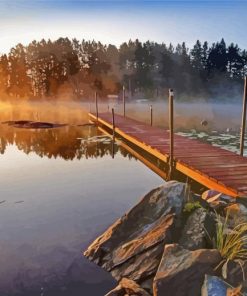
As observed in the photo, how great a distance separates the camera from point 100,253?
7754 millimetres

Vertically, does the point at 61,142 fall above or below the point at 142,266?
below

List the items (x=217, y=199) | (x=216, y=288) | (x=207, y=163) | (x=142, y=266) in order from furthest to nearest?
(x=207, y=163)
(x=217, y=199)
(x=142, y=266)
(x=216, y=288)

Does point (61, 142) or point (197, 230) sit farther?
point (61, 142)

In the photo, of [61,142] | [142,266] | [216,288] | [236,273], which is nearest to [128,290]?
[142,266]

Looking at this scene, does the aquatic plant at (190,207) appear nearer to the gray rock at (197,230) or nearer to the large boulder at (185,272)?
the gray rock at (197,230)

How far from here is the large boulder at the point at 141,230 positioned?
698 cm

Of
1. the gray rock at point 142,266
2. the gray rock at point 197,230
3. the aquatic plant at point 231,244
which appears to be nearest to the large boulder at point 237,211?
the aquatic plant at point 231,244

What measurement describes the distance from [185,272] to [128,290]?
3.60ft

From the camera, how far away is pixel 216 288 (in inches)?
207

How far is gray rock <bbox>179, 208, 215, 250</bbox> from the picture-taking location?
6607mm

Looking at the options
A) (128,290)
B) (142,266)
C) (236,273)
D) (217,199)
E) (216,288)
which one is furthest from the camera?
(217,199)

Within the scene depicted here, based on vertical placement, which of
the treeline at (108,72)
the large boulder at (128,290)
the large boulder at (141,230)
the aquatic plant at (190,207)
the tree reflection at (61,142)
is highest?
the treeline at (108,72)

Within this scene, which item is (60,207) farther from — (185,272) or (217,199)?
(185,272)

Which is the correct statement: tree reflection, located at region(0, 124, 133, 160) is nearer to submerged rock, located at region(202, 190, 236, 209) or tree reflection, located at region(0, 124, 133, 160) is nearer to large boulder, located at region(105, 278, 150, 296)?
submerged rock, located at region(202, 190, 236, 209)
